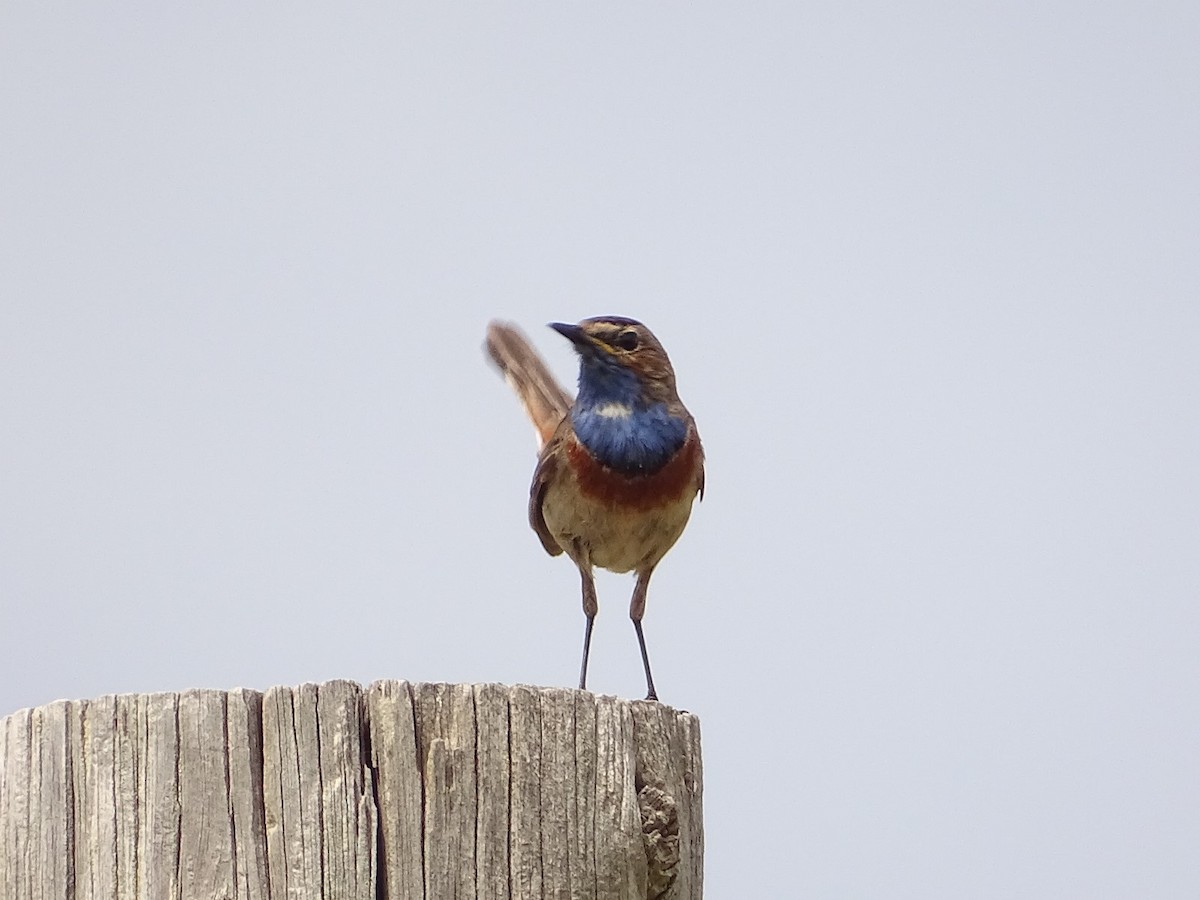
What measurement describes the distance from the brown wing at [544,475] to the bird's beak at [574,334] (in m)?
0.43

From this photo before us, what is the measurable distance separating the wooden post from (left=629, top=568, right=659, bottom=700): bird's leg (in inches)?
162

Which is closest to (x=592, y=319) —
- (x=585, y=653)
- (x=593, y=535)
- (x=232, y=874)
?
(x=593, y=535)

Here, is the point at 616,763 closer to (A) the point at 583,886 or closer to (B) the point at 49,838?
(A) the point at 583,886

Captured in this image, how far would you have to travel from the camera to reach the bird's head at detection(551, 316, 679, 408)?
7199 millimetres

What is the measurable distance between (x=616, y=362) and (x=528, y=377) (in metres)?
1.64

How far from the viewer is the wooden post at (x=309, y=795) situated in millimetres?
3365

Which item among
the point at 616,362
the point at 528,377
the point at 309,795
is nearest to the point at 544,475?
the point at 616,362

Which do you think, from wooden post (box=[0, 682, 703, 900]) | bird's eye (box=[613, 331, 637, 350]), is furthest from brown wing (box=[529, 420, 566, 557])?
wooden post (box=[0, 682, 703, 900])

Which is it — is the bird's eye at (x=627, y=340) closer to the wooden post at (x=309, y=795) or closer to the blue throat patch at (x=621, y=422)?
the blue throat patch at (x=621, y=422)

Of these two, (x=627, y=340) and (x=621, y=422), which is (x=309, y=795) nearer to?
(x=621, y=422)

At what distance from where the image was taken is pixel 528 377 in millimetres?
8789

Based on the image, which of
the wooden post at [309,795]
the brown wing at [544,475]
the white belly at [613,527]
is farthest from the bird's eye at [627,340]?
the wooden post at [309,795]

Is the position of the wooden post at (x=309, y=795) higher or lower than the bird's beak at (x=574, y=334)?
lower

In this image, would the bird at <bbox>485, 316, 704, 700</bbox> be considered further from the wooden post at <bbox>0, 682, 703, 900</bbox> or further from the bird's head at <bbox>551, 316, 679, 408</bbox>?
the wooden post at <bbox>0, 682, 703, 900</bbox>
